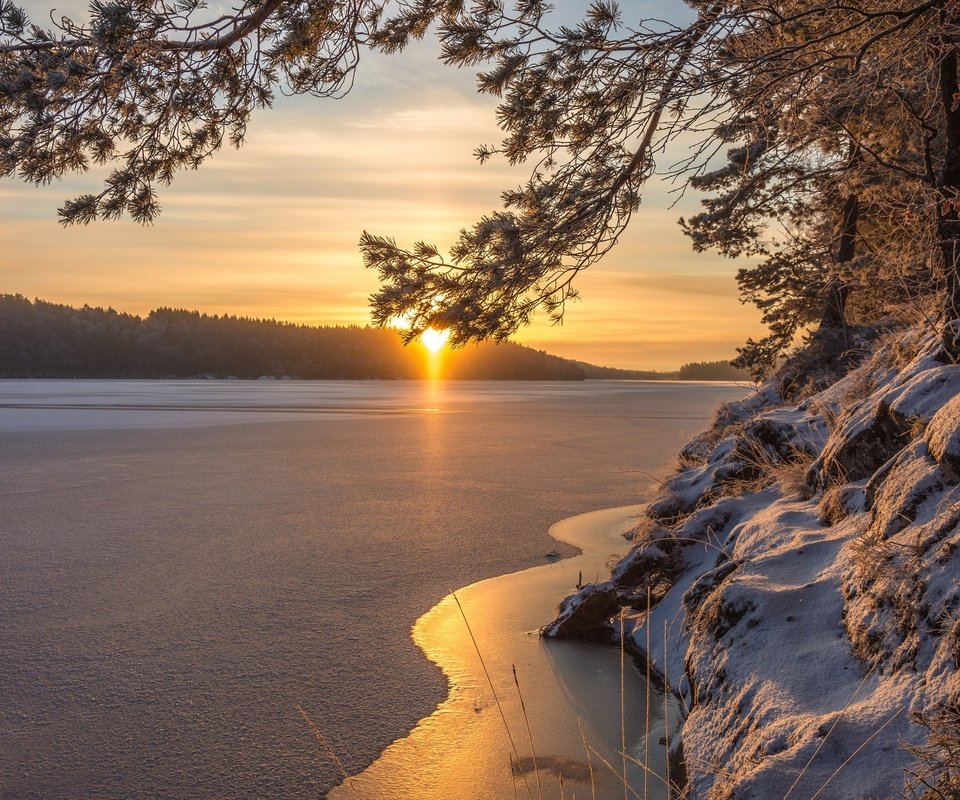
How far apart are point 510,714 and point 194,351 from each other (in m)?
118

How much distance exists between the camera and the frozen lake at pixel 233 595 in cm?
343

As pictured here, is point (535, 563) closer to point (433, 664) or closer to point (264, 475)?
point (433, 664)

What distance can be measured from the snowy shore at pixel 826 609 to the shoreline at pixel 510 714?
10.5 inches

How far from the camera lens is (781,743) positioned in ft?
8.91

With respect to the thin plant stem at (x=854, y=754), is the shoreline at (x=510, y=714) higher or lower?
lower

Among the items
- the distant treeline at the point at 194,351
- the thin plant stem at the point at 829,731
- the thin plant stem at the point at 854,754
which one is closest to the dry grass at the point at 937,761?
the thin plant stem at the point at 854,754

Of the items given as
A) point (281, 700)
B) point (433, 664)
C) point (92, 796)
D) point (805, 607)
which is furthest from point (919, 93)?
point (92, 796)

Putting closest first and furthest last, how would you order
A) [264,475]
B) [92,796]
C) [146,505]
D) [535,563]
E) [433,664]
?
[92,796]
[433,664]
[535,563]
[146,505]
[264,475]

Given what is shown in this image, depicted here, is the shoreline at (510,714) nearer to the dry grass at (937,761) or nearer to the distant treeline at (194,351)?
the dry grass at (937,761)

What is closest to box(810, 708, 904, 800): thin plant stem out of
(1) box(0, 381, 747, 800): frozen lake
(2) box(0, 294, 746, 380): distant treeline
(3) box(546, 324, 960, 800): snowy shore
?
(3) box(546, 324, 960, 800): snowy shore

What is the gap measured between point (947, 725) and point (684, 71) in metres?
3.91

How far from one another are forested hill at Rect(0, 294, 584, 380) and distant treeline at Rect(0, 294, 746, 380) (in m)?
0.14

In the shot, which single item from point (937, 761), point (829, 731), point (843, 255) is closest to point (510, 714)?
point (829, 731)

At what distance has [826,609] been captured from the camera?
11.0ft
